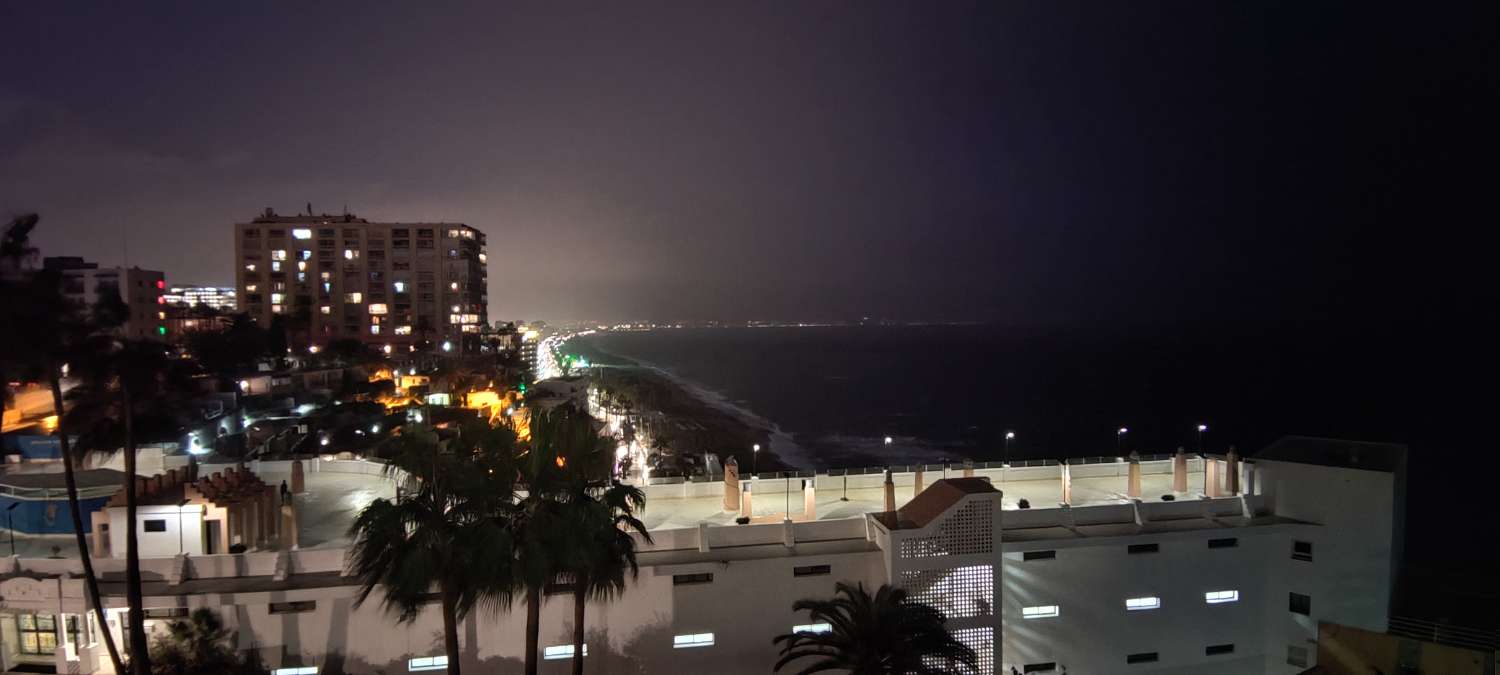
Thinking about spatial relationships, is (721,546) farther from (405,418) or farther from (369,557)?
(405,418)

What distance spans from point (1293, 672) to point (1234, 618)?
1.61m

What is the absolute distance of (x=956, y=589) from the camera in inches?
533

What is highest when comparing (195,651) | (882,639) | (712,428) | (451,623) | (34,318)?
(34,318)

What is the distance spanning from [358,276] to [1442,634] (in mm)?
94158

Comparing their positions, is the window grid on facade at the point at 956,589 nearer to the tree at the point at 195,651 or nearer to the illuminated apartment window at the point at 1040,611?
the illuminated apartment window at the point at 1040,611

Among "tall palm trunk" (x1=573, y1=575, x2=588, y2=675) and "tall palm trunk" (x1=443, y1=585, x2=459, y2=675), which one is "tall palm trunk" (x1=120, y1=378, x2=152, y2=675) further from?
"tall palm trunk" (x1=573, y1=575, x2=588, y2=675)

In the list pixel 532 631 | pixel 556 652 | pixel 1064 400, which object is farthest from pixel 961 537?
pixel 1064 400

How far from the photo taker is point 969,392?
109438 millimetres

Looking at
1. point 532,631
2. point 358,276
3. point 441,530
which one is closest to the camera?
point 441,530

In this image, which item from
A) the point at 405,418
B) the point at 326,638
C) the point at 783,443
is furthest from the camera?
the point at 783,443

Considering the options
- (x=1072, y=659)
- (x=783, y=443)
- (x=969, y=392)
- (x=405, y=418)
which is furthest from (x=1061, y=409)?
(x=1072, y=659)

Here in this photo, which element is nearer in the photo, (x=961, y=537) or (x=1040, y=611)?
(x=961, y=537)

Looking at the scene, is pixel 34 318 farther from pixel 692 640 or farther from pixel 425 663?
pixel 692 640

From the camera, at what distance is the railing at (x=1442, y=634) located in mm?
15578
